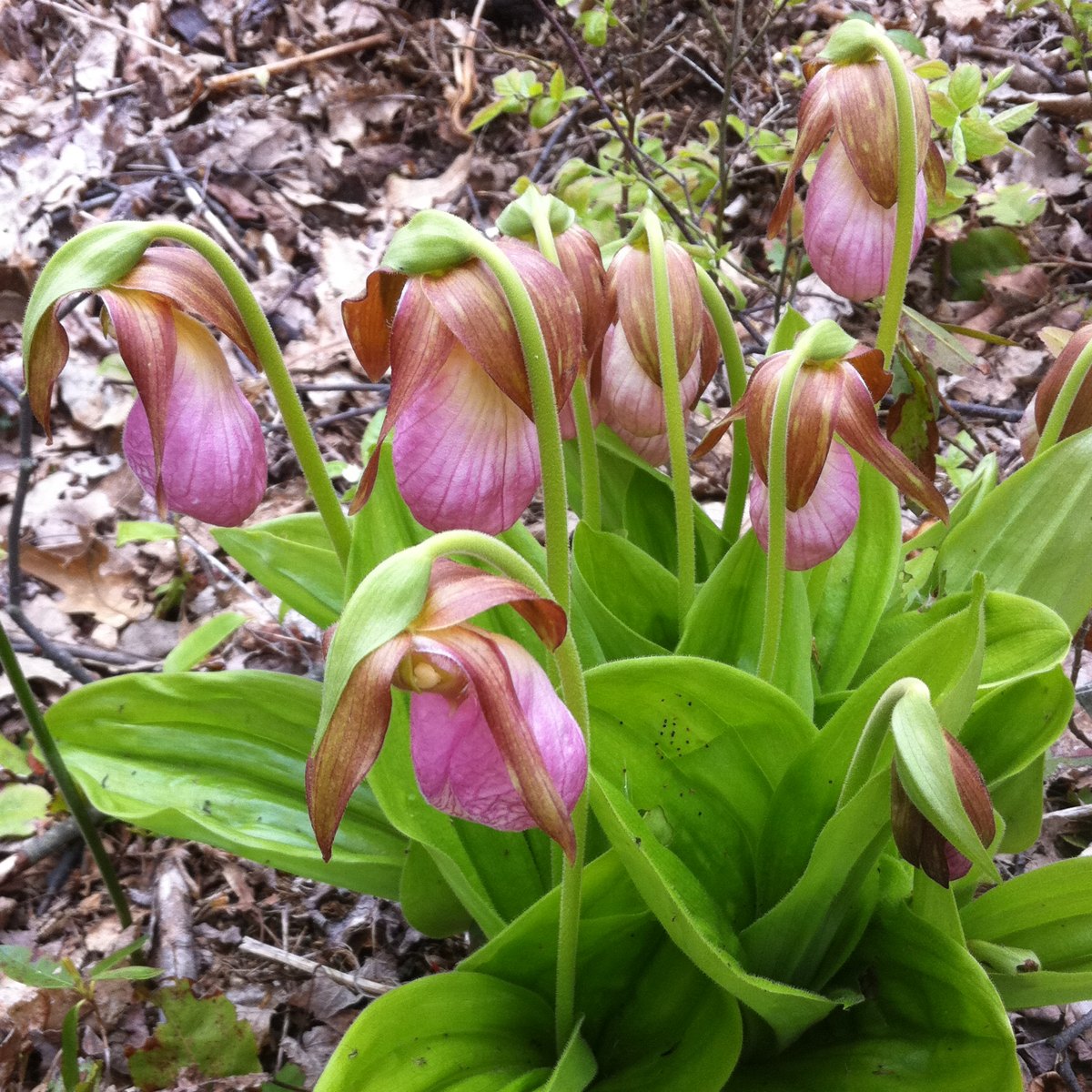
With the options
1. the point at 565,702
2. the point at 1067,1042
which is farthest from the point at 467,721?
the point at 1067,1042

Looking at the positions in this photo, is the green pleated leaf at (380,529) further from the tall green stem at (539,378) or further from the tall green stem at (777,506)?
the tall green stem at (777,506)

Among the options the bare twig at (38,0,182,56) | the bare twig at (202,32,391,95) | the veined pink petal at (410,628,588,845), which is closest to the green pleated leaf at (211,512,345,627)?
the veined pink petal at (410,628,588,845)

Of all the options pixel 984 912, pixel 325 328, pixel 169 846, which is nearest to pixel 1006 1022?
pixel 984 912

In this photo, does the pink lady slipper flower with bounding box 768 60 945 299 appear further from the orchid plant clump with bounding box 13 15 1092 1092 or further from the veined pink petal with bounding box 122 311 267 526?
the veined pink petal with bounding box 122 311 267 526

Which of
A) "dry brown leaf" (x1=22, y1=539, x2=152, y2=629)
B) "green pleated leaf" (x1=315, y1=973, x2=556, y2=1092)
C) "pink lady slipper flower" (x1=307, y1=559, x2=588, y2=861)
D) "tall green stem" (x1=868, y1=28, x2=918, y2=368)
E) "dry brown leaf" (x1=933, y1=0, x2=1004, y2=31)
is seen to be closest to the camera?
"pink lady slipper flower" (x1=307, y1=559, x2=588, y2=861)

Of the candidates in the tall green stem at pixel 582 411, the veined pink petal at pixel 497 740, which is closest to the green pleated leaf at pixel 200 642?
the tall green stem at pixel 582 411

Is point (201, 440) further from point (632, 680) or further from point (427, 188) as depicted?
point (427, 188)
